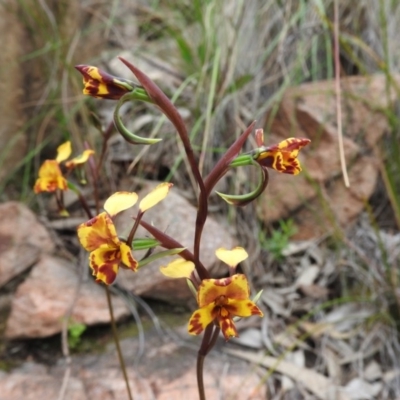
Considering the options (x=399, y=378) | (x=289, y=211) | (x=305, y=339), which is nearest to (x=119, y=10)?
(x=289, y=211)

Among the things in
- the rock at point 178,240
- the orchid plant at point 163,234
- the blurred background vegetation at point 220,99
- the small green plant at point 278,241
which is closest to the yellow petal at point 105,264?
the orchid plant at point 163,234

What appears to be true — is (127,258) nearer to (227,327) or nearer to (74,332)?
(227,327)

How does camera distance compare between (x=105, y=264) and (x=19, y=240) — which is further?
(x=19, y=240)

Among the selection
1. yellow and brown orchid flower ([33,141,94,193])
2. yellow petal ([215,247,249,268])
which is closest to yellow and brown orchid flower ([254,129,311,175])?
yellow petal ([215,247,249,268])

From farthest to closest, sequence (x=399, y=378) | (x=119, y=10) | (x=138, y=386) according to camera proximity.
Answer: (x=119, y=10)
(x=399, y=378)
(x=138, y=386)

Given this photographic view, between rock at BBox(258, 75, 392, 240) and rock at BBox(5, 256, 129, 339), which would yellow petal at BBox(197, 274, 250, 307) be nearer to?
rock at BBox(5, 256, 129, 339)

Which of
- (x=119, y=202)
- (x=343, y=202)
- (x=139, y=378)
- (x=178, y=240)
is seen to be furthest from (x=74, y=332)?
(x=343, y=202)

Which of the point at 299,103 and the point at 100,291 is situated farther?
the point at 299,103

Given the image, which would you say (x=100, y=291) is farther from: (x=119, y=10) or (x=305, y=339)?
(x=119, y=10)
